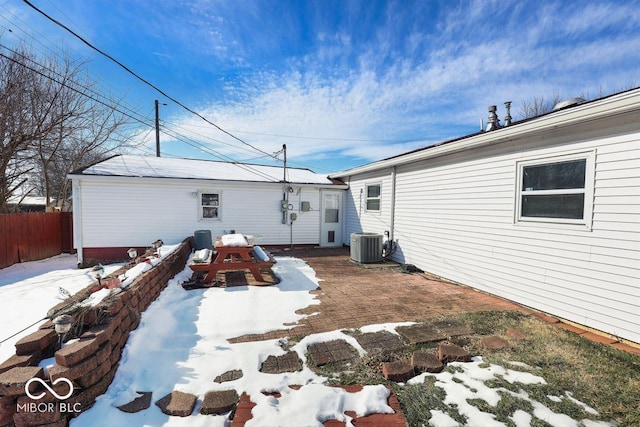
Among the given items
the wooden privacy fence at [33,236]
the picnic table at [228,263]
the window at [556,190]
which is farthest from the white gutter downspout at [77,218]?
the window at [556,190]

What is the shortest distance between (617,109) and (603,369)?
296 cm

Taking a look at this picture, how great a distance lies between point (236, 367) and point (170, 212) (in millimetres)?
7731

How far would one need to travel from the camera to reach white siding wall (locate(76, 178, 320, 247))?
8.44 m

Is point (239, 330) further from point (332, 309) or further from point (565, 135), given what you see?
point (565, 135)

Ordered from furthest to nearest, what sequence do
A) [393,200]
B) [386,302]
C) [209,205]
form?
[209,205] < [393,200] < [386,302]

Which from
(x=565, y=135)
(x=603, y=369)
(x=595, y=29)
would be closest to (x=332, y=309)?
(x=603, y=369)

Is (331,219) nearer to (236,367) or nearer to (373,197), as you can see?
(373,197)

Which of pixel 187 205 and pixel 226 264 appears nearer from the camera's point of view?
pixel 226 264

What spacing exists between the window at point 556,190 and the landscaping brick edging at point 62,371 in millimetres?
5741

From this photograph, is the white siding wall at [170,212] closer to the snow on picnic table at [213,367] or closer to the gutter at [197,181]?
the gutter at [197,181]

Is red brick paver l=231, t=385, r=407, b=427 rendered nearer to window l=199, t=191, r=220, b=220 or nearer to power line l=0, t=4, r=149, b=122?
window l=199, t=191, r=220, b=220

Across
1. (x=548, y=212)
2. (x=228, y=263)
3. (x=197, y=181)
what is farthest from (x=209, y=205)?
(x=548, y=212)

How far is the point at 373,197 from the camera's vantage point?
920cm

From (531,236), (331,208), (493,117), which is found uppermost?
(493,117)
